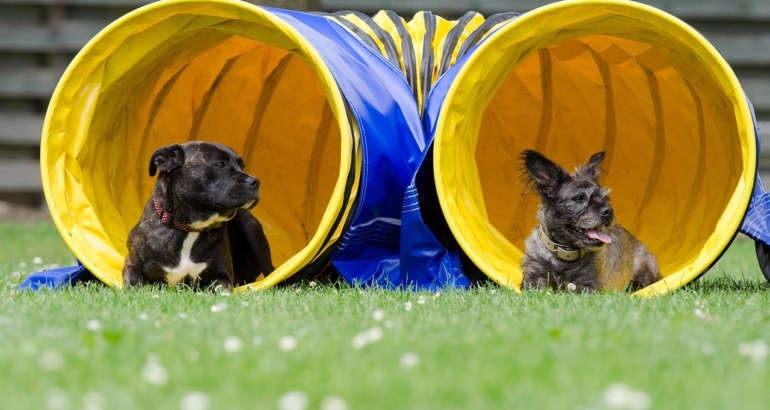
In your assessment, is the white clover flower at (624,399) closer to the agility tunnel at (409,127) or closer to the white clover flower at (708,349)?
the white clover flower at (708,349)

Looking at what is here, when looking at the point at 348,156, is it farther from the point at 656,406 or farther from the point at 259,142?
the point at 656,406

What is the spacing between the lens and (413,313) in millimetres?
4133

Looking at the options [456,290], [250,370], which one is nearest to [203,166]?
[456,290]

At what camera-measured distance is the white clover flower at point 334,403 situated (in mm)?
2408

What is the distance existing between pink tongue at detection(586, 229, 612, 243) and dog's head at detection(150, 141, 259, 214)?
1813mm

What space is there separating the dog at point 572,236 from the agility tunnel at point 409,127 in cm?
23

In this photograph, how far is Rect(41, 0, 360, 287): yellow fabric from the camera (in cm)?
565

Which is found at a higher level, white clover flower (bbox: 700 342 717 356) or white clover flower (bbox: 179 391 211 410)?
white clover flower (bbox: 179 391 211 410)

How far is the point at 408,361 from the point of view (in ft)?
9.53

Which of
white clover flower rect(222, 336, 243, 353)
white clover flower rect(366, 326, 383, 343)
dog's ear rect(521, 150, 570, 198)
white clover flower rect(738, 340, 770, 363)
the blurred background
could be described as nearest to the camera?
white clover flower rect(738, 340, 770, 363)

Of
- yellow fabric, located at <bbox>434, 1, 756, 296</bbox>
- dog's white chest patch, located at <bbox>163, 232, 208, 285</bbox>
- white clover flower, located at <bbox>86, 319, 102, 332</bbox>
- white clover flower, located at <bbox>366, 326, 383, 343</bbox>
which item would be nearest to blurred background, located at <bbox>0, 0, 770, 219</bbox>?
yellow fabric, located at <bbox>434, 1, 756, 296</bbox>

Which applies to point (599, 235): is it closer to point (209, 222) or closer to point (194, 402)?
point (209, 222)

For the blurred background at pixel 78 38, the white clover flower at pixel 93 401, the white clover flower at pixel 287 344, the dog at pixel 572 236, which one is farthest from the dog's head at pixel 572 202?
the blurred background at pixel 78 38

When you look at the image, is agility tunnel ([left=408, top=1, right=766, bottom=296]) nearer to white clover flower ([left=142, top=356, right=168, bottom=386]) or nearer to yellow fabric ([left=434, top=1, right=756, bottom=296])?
yellow fabric ([left=434, top=1, right=756, bottom=296])
